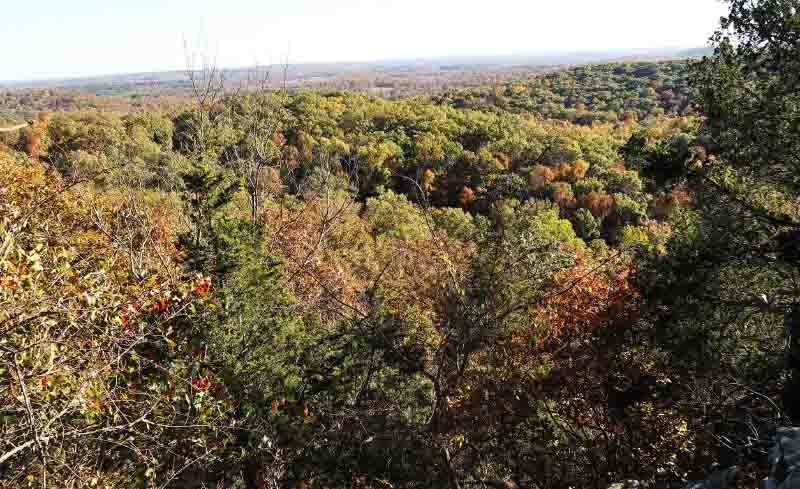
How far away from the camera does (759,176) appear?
22.3ft

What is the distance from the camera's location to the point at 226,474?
796cm

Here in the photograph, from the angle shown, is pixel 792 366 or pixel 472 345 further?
pixel 472 345

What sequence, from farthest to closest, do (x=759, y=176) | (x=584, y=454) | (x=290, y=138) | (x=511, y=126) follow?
(x=511, y=126)
(x=290, y=138)
(x=584, y=454)
(x=759, y=176)

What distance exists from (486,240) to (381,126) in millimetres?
64608

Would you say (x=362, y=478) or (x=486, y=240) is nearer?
(x=362, y=478)

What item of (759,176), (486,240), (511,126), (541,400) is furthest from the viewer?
(511,126)

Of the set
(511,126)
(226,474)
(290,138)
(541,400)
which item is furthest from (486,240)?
(511,126)

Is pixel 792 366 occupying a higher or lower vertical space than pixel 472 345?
Answer: higher

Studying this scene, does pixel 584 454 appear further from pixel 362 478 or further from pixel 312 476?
pixel 312 476

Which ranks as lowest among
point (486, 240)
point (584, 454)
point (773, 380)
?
point (584, 454)

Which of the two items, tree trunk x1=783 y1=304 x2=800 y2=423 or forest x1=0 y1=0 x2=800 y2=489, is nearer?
forest x1=0 y1=0 x2=800 y2=489

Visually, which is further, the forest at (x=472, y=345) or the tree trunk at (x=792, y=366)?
the tree trunk at (x=792, y=366)

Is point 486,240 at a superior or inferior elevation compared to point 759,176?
inferior

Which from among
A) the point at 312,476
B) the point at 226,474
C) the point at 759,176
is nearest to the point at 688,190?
the point at 759,176
